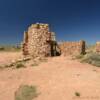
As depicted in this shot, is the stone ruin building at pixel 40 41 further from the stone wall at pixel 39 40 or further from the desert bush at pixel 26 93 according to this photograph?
the desert bush at pixel 26 93

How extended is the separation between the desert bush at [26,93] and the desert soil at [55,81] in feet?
0.68

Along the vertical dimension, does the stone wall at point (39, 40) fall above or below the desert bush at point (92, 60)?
above

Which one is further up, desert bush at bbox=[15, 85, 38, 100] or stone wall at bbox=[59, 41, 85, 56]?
stone wall at bbox=[59, 41, 85, 56]

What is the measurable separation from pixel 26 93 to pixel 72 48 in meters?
11.4

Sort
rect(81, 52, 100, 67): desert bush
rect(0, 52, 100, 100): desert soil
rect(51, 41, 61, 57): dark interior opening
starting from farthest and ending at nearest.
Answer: rect(51, 41, 61, 57): dark interior opening, rect(81, 52, 100, 67): desert bush, rect(0, 52, 100, 100): desert soil

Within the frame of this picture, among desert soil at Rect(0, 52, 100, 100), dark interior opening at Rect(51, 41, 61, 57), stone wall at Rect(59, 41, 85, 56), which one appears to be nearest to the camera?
desert soil at Rect(0, 52, 100, 100)

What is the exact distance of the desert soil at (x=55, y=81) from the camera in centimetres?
830

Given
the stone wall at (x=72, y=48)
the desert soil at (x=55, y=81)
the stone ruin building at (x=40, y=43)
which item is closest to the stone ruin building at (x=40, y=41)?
the stone ruin building at (x=40, y=43)

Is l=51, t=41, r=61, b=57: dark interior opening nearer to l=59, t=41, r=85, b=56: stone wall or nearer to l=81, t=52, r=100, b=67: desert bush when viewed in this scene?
l=59, t=41, r=85, b=56: stone wall

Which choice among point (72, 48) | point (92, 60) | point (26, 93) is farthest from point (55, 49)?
point (26, 93)

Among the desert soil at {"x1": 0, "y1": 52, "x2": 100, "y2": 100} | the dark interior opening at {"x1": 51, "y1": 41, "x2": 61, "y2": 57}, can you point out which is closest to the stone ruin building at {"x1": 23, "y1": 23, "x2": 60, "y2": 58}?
the dark interior opening at {"x1": 51, "y1": 41, "x2": 61, "y2": 57}

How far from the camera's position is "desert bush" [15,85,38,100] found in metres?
8.34

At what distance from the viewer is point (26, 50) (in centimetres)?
1917

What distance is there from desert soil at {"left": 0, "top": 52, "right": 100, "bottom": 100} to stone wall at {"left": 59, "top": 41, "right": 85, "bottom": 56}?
646cm
